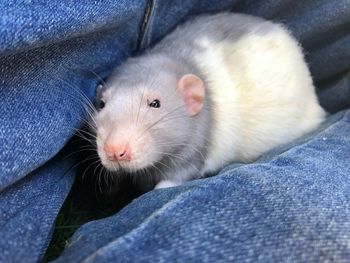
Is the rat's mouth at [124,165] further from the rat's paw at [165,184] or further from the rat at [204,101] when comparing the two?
the rat's paw at [165,184]

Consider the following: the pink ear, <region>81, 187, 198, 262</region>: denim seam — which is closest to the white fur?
the pink ear

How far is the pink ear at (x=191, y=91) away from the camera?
1.40 m

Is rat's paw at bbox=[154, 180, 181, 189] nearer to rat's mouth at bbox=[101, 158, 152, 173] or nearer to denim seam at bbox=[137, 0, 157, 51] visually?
rat's mouth at bbox=[101, 158, 152, 173]

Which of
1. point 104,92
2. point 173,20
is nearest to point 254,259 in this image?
point 104,92

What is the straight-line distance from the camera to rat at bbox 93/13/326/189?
131 centimetres

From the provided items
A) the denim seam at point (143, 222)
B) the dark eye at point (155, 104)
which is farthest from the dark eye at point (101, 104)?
the denim seam at point (143, 222)

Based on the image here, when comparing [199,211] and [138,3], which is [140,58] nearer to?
[138,3]

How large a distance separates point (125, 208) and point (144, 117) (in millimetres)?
277

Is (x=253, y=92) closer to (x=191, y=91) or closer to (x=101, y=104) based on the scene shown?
(x=191, y=91)

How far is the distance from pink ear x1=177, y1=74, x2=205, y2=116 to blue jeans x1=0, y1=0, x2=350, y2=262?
0.67 ft

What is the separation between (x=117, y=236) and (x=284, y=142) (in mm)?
840

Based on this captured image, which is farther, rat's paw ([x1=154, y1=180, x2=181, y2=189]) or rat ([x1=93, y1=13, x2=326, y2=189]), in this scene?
rat's paw ([x1=154, y1=180, x2=181, y2=189])

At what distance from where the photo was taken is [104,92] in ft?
4.51

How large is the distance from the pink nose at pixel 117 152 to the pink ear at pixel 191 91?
24 centimetres
